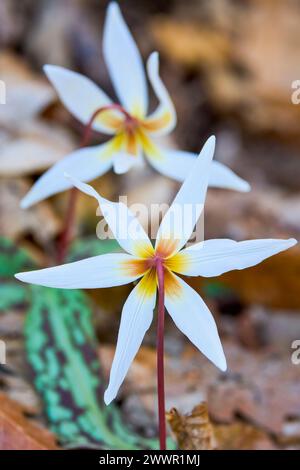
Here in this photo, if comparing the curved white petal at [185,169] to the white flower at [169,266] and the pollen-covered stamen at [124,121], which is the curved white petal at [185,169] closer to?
the pollen-covered stamen at [124,121]

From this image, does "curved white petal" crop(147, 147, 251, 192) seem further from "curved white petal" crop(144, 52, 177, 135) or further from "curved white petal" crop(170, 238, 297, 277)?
"curved white petal" crop(170, 238, 297, 277)

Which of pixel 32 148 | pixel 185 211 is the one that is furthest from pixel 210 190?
pixel 185 211

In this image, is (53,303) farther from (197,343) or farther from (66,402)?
→ (197,343)

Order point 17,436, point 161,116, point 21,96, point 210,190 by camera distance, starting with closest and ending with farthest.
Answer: point 17,436, point 161,116, point 21,96, point 210,190

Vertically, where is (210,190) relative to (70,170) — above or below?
above

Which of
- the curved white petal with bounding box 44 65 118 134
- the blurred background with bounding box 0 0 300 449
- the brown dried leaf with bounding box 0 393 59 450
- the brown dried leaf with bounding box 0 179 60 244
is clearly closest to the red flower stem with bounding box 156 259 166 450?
the blurred background with bounding box 0 0 300 449

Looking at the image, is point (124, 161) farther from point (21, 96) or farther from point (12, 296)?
point (21, 96)
